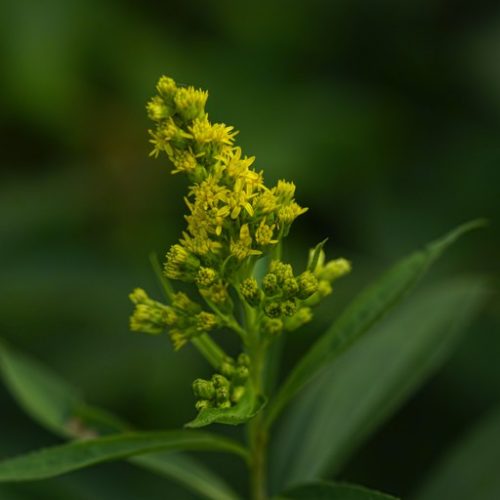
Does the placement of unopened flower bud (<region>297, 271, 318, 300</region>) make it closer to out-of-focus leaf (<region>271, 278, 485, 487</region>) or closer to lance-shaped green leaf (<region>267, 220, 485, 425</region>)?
lance-shaped green leaf (<region>267, 220, 485, 425</region>)

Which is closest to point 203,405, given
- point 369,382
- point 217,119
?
point 369,382

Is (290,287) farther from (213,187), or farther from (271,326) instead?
(213,187)

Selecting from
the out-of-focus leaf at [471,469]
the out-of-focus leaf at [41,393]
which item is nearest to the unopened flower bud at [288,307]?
the out-of-focus leaf at [41,393]

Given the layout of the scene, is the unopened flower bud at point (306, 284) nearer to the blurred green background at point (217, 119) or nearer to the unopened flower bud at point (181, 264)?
the unopened flower bud at point (181, 264)

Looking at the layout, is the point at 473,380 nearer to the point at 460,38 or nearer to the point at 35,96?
the point at 460,38

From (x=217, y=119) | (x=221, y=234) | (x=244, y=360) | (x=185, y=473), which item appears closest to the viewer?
(x=221, y=234)

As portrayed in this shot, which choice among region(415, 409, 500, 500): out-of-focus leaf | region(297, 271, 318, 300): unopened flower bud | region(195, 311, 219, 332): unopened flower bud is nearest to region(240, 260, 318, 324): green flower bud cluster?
region(297, 271, 318, 300): unopened flower bud

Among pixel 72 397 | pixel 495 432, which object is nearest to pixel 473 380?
pixel 495 432
